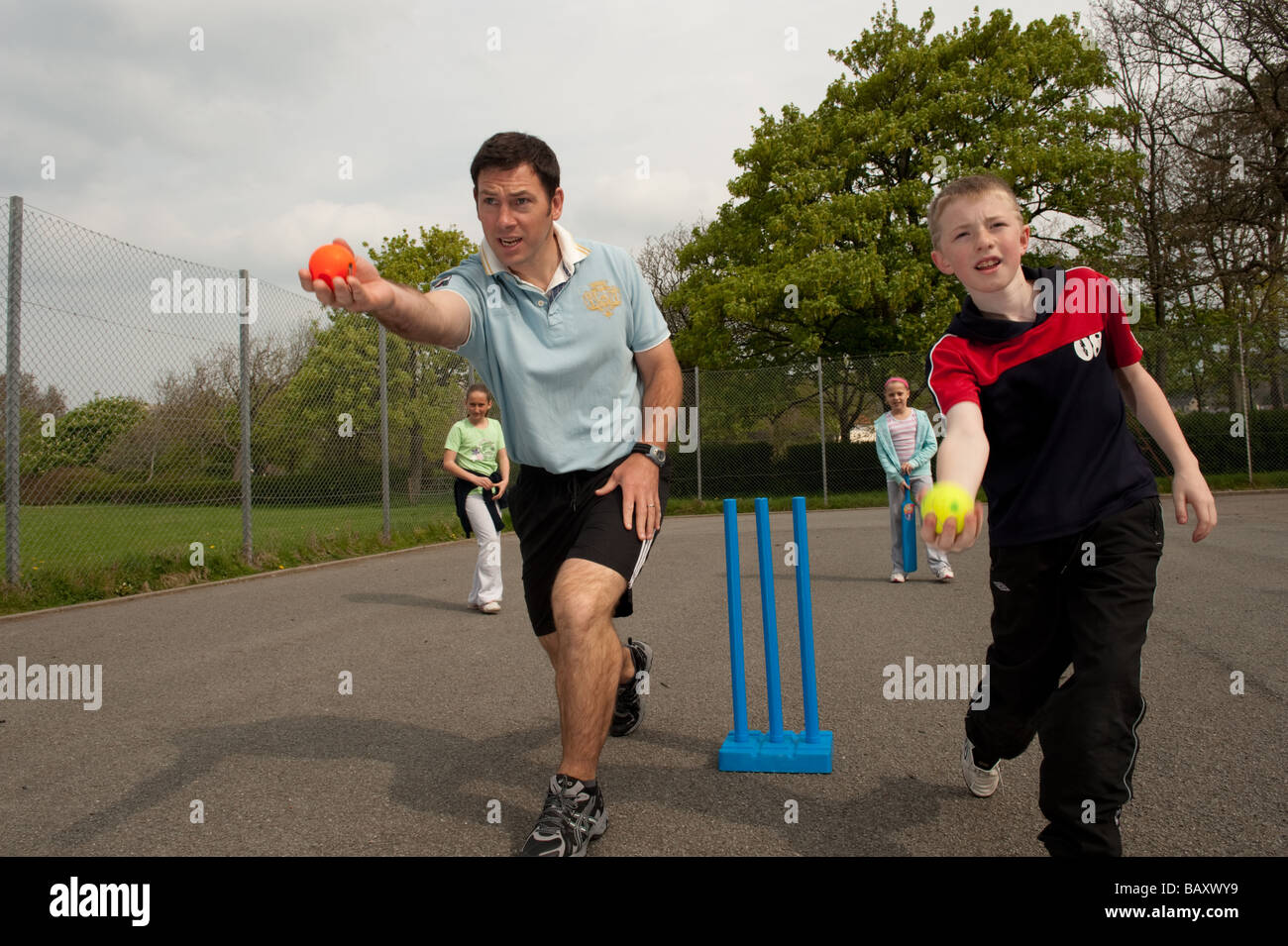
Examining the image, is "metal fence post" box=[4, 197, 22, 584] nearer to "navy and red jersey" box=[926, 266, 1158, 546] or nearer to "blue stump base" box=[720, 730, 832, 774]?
"blue stump base" box=[720, 730, 832, 774]

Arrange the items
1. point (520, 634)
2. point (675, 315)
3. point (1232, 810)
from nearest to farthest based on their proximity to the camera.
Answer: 1. point (1232, 810)
2. point (520, 634)
3. point (675, 315)

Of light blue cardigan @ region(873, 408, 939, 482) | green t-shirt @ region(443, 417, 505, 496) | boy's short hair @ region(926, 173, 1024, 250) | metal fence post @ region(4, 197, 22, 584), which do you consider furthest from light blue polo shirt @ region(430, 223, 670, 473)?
metal fence post @ region(4, 197, 22, 584)

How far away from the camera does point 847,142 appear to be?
2656cm

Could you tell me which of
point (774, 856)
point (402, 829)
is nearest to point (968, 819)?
point (774, 856)

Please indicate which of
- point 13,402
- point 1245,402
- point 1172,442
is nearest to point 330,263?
point 1172,442

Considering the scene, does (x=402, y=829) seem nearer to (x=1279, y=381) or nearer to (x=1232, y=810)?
(x=1232, y=810)

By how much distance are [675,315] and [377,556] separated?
38.8 metres

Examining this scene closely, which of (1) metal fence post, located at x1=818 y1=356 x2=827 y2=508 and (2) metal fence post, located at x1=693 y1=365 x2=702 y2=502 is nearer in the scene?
(1) metal fence post, located at x1=818 y1=356 x2=827 y2=508

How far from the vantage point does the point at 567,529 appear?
3449 mm

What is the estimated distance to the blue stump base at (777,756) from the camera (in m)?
3.75

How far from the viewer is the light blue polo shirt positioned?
324 cm

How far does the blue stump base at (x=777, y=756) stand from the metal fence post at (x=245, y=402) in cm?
818

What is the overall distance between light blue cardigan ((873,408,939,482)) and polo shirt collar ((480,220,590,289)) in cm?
620

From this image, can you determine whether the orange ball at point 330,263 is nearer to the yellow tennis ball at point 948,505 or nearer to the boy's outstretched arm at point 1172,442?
the yellow tennis ball at point 948,505
